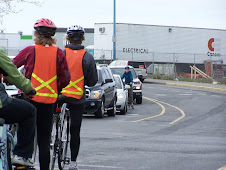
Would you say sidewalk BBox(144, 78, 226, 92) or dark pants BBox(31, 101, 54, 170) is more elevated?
dark pants BBox(31, 101, 54, 170)

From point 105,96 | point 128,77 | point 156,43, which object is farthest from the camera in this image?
point 156,43

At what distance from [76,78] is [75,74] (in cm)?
5

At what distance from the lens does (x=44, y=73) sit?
6648 millimetres

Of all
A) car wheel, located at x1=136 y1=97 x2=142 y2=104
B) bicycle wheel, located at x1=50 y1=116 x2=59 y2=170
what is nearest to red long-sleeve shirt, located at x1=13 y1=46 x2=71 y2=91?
bicycle wheel, located at x1=50 y1=116 x2=59 y2=170

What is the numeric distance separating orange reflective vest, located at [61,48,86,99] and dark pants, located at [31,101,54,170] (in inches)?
46.1

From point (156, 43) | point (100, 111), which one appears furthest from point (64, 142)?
point (156, 43)

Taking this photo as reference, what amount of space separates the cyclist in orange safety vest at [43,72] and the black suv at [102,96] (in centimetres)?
1129

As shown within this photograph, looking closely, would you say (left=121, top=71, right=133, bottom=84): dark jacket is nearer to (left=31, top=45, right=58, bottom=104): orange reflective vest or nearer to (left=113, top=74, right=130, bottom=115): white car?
(left=113, top=74, right=130, bottom=115): white car

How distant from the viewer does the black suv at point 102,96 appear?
18.8 m

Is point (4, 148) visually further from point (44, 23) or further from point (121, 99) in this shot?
point (121, 99)

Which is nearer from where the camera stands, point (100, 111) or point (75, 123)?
point (75, 123)

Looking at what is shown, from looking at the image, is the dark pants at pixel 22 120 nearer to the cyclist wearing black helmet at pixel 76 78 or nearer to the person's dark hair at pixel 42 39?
the person's dark hair at pixel 42 39

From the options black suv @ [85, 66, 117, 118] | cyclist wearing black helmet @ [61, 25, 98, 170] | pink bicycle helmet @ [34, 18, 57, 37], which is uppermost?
pink bicycle helmet @ [34, 18, 57, 37]

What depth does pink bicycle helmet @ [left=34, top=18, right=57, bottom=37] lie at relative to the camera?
6.62 metres
